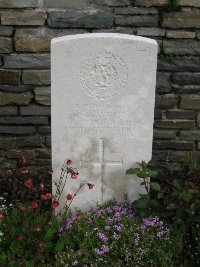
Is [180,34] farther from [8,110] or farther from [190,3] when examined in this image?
[8,110]

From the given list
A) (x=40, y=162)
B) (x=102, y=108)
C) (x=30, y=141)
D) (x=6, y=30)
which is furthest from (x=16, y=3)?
(x=40, y=162)

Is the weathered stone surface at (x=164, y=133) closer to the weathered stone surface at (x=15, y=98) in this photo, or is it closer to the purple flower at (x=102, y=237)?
the weathered stone surface at (x=15, y=98)

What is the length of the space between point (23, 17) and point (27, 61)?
358mm

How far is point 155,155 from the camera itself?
15.0 feet

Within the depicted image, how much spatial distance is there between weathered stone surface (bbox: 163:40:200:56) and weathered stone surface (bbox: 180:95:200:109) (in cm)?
39

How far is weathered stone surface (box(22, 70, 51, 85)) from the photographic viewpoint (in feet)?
13.9

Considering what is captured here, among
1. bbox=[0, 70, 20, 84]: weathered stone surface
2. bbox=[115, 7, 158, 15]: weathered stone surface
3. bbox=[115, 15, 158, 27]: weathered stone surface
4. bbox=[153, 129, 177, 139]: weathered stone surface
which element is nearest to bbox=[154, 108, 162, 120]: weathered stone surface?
bbox=[153, 129, 177, 139]: weathered stone surface

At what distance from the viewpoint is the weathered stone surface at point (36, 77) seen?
13.9 feet

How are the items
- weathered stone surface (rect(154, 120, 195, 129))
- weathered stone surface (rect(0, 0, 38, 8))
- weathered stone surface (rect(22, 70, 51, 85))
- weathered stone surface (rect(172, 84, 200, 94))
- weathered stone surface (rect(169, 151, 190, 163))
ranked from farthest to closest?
weathered stone surface (rect(169, 151, 190, 163))
weathered stone surface (rect(154, 120, 195, 129))
weathered stone surface (rect(172, 84, 200, 94))
weathered stone surface (rect(22, 70, 51, 85))
weathered stone surface (rect(0, 0, 38, 8))

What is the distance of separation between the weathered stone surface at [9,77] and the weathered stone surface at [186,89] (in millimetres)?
1322

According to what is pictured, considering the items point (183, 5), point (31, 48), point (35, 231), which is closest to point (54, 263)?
point (35, 231)

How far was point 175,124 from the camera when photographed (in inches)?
176

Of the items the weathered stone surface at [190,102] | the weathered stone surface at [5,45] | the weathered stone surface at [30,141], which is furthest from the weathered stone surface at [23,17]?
the weathered stone surface at [190,102]

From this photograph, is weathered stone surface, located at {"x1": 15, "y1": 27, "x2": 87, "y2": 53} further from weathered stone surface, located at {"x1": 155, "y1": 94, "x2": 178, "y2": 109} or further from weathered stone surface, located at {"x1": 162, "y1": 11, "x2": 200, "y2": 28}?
weathered stone surface, located at {"x1": 155, "y1": 94, "x2": 178, "y2": 109}
